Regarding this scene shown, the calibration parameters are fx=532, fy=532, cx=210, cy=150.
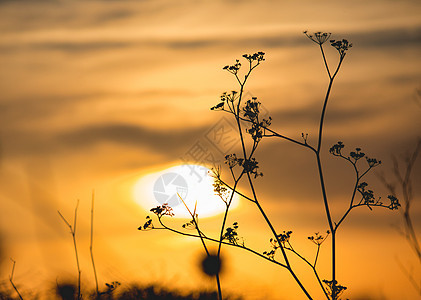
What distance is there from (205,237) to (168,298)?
5.42 m

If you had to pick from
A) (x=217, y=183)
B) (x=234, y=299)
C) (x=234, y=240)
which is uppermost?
(x=217, y=183)

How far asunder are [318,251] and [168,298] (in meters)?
5.29

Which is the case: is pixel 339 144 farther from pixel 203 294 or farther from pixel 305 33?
pixel 203 294

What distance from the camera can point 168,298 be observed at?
12336mm

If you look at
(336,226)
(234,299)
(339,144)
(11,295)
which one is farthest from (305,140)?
(11,295)

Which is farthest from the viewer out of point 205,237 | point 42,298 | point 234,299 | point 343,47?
point 234,299

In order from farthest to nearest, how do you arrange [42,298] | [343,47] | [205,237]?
[42,298] → [343,47] → [205,237]

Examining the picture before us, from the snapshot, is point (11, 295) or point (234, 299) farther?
point (234, 299)

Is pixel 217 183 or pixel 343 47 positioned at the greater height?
pixel 343 47

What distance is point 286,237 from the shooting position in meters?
7.76

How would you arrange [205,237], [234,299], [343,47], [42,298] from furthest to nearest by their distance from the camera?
[234,299] < [42,298] < [343,47] < [205,237]

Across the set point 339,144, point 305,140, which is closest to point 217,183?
point 305,140

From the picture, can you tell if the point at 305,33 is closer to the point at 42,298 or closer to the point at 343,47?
the point at 343,47

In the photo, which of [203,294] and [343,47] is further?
[203,294]
